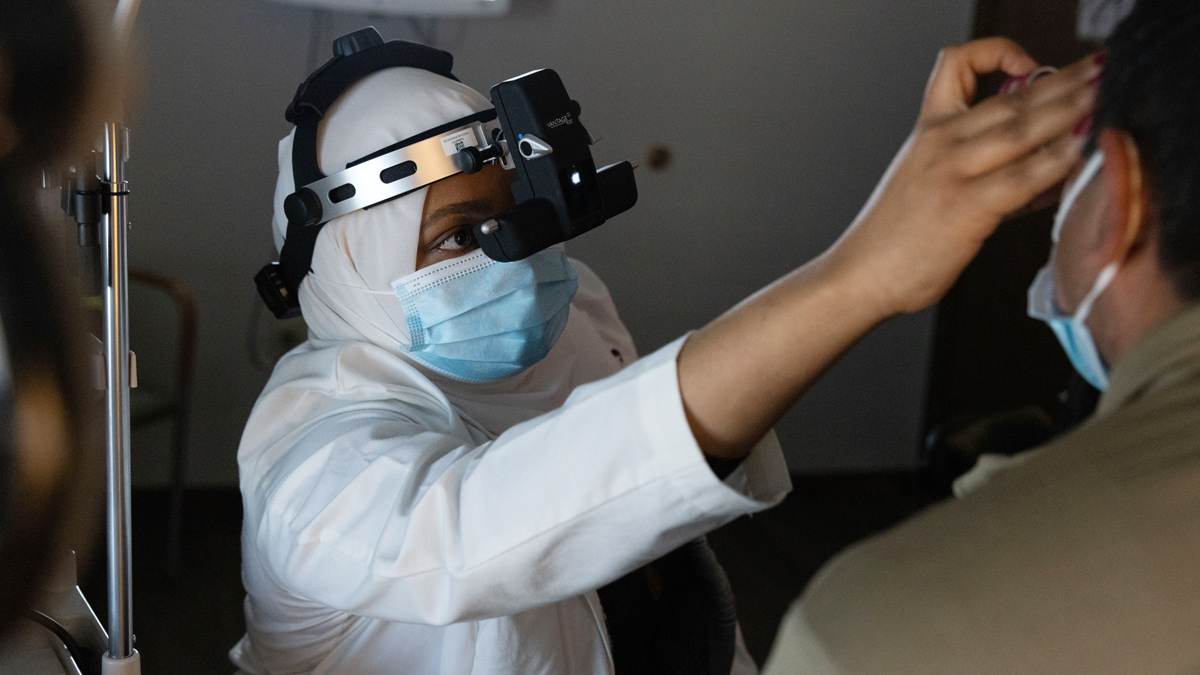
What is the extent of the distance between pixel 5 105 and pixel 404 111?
36.9 inches

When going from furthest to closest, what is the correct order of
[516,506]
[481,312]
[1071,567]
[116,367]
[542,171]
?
1. [481,312]
2. [542,171]
3. [116,367]
4. [516,506]
5. [1071,567]

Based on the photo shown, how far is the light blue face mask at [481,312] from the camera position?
114 centimetres

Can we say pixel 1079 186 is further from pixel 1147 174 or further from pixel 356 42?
pixel 356 42

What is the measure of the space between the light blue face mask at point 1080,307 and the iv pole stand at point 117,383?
2.67ft

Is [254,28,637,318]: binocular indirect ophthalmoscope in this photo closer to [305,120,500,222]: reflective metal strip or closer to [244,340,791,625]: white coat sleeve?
[305,120,500,222]: reflective metal strip

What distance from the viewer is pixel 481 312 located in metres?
1.16

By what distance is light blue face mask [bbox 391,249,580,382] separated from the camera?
1.14 m

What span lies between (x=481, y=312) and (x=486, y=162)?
0.18 metres

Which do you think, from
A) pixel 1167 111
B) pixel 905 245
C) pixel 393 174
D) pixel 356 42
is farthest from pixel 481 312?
pixel 1167 111

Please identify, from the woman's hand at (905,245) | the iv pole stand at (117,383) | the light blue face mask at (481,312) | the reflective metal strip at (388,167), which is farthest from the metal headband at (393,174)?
the woman's hand at (905,245)

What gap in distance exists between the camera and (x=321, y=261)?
1.18 meters

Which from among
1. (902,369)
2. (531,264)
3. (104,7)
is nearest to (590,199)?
(531,264)

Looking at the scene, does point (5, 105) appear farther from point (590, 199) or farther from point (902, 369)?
point (902, 369)

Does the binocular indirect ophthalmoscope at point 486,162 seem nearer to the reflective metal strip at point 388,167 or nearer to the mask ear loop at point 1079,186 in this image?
the reflective metal strip at point 388,167
